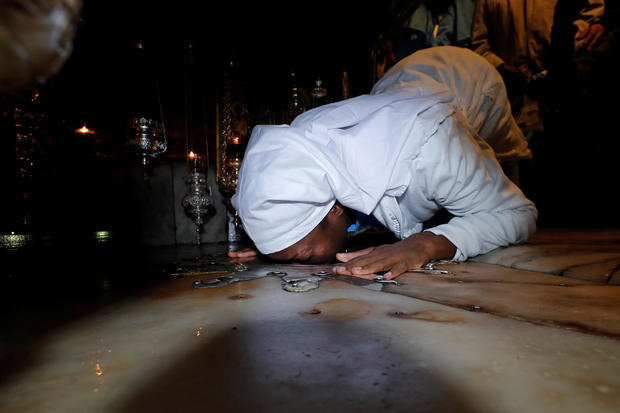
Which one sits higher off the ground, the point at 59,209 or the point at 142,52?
the point at 142,52

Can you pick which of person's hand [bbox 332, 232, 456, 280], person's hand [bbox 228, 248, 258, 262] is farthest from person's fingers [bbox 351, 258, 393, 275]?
person's hand [bbox 228, 248, 258, 262]

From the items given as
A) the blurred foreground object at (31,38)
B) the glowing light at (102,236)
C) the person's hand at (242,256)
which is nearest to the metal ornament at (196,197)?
the glowing light at (102,236)

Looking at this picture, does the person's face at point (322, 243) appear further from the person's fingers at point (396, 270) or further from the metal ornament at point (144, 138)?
the metal ornament at point (144, 138)

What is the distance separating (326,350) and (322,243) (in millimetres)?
877

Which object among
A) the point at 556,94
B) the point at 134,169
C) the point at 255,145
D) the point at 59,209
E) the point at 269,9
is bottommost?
the point at 59,209

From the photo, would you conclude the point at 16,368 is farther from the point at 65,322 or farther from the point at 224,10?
the point at 224,10

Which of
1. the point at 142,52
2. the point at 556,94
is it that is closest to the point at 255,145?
the point at 142,52

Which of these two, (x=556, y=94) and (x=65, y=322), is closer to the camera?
(x=65, y=322)

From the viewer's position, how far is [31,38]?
206mm

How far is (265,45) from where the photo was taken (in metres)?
2.87

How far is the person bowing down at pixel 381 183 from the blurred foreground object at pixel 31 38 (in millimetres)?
914

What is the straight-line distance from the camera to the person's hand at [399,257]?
3.36ft

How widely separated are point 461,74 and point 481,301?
134 cm

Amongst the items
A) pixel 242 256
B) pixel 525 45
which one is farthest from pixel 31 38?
pixel 525 45
